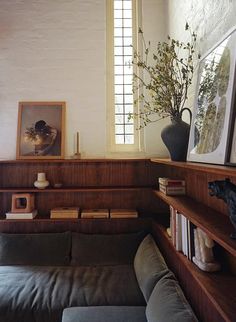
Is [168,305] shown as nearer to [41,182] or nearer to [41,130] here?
[41,182]

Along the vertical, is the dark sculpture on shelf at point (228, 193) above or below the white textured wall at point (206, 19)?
below

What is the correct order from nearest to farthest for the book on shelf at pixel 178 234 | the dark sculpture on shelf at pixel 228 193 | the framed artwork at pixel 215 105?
the dark sculpture on shelf at pixel 228 193
the framed artwork at pixel 215 105
the book on shelf at pixel 178 234

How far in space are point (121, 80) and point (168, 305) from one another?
2.34 meters

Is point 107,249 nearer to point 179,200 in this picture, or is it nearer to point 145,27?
point 179,200

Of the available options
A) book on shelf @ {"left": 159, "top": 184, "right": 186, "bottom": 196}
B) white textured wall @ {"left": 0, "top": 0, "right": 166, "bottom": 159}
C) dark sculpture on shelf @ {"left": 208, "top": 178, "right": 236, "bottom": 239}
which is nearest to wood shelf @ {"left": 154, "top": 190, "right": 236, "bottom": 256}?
dark sculpture on shelf @ {"left": 208, "top": 178, "right": 236, "bottom": 239}

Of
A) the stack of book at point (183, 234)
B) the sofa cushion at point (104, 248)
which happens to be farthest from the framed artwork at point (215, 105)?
the sofa cushion at point (104, 248)

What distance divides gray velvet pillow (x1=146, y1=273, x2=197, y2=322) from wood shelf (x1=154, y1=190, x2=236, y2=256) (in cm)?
47

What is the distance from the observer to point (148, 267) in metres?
1.76

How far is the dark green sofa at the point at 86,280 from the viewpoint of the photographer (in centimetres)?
146

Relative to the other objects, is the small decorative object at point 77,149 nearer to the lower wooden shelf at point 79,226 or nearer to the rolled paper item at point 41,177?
the rolled paper item at point 41,177

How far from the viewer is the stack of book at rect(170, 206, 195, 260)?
141 cm

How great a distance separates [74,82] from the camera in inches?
106

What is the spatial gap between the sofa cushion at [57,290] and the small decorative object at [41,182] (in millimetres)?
800

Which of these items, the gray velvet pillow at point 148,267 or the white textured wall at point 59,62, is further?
the white textured wall at point 59,62
